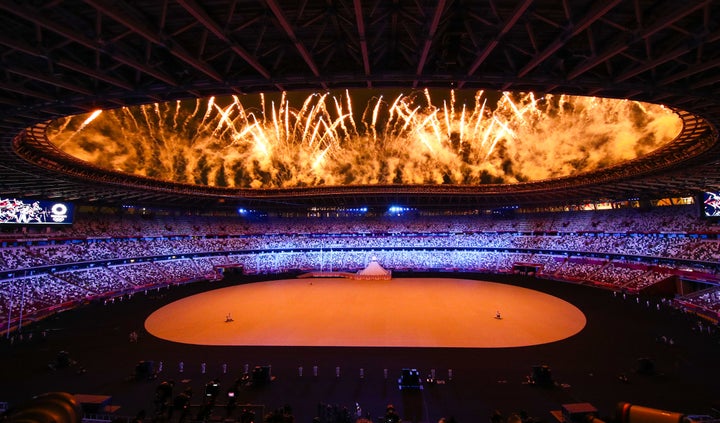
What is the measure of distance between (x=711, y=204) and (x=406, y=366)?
44519 mm

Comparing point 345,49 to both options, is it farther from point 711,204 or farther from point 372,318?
point 711,204

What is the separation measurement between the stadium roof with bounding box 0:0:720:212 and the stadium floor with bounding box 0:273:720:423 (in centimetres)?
1408

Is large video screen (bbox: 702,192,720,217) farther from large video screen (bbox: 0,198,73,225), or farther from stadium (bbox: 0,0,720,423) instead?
large video screen (bbox: 0,198,73,225)

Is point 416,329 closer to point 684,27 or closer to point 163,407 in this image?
point 163,407

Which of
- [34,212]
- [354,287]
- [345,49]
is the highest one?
[345,49]

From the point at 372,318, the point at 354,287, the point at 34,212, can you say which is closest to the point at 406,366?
the point at 372,318

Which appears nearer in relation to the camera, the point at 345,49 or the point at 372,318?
the point at 345,49

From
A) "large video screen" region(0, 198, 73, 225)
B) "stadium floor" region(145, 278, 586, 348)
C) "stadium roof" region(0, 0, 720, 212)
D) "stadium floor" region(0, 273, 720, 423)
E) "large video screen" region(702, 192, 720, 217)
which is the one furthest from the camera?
"large video screen" region(702, 192, 720, 217)

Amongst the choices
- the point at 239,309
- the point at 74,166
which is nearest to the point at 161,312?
the point at 239,309

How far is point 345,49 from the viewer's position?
10953 mm

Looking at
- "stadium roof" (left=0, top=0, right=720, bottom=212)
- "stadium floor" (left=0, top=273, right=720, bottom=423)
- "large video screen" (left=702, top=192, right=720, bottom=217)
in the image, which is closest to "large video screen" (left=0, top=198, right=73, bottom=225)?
"stadium floor" (left=0, top=273, right=720, bottom=423)

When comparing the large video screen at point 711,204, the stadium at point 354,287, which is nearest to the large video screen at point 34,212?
the stadium at point 354,287

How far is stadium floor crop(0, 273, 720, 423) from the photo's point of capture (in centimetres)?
1602

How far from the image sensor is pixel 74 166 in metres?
29.6
